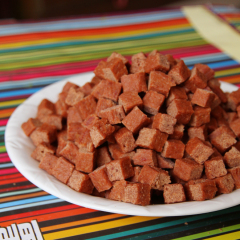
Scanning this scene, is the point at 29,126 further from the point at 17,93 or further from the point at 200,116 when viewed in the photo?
the point at 200,116

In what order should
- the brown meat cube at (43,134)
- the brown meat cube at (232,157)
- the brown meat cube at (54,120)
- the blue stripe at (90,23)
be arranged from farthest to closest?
the blue stripe at (90,23) → the brown meat cube at (54,120) → the brown meat cube at (43,134) → the brown meat cube at (232,157)

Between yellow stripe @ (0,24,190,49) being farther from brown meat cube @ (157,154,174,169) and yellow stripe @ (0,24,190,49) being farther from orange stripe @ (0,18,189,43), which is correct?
brown meat cube @ (157,154,174,169)

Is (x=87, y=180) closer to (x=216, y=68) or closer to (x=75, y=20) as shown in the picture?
(x=216, y=68)

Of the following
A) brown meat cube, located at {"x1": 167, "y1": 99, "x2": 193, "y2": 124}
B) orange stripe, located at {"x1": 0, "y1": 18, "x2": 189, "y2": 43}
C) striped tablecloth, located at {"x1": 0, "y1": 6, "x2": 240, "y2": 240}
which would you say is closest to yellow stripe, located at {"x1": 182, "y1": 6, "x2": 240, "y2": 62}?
striped tablecloth, located at {"x1": 0, "y1": 6, "x2": 240, "y2": 240}

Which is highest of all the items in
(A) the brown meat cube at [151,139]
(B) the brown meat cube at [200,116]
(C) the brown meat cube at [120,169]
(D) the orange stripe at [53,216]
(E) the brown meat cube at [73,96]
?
(E) the brown meat cube at [73,96]

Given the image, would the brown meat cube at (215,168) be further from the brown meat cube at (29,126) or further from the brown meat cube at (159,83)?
the brown meat cube at (29,126)

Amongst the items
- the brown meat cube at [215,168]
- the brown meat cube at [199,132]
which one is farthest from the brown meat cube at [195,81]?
the brown meat cube at [215,168]

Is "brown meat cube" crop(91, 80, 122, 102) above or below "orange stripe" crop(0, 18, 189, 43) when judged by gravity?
below

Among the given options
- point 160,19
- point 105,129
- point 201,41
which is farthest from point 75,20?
point 105,129

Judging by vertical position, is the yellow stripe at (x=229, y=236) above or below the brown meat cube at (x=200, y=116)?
below
